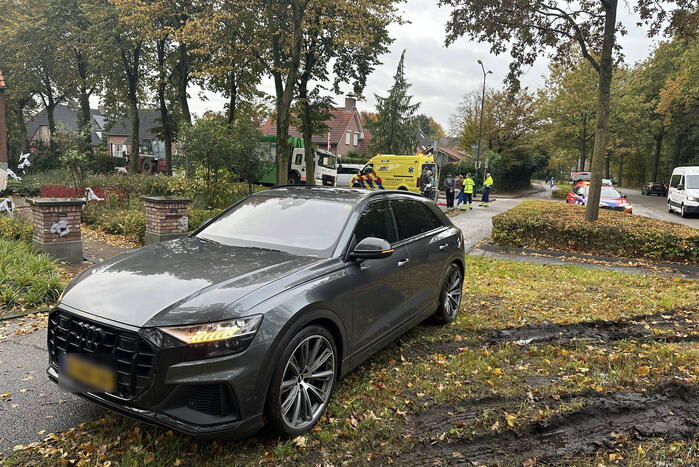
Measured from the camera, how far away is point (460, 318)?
552 cm

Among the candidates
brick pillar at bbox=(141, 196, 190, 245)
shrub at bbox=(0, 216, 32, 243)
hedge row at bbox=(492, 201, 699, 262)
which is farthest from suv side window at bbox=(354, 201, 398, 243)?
hedge row at bbox=(492, 201, 699, 262)

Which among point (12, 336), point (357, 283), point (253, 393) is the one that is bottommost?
point (12, 336)

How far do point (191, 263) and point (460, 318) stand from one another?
3.41m

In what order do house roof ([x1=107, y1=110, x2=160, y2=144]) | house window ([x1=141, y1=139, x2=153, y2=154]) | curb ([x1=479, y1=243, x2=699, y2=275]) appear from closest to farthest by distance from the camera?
curb ([x1=479, y1=243, x2=699, y2=275]) → house window ([x1=141, y1=139, x2=153, y2=154]) → house roof ([x1=107, y1=110, x2=160, y2=144])

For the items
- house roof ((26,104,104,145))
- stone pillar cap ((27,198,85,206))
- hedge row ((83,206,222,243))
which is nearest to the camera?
stone pillar cap ((27,198,85,206))

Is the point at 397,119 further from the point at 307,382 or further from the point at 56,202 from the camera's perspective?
the point at 307,382

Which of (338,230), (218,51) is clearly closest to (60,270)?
(338,230)

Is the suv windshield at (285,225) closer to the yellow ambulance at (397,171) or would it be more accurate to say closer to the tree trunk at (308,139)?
the tree trunk at (308,139)

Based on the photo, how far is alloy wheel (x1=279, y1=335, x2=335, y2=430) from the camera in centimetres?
287

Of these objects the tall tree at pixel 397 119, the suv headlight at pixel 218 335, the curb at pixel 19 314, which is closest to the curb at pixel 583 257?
the curb at pixel 19 314

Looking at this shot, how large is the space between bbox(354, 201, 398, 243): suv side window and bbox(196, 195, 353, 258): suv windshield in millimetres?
149

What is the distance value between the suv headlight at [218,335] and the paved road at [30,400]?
1320 millimetres

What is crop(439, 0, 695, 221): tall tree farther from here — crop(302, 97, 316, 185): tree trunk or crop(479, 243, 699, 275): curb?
crop(302, 97, 316, 185): tree trunk

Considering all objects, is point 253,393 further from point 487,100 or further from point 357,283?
point 487,100
